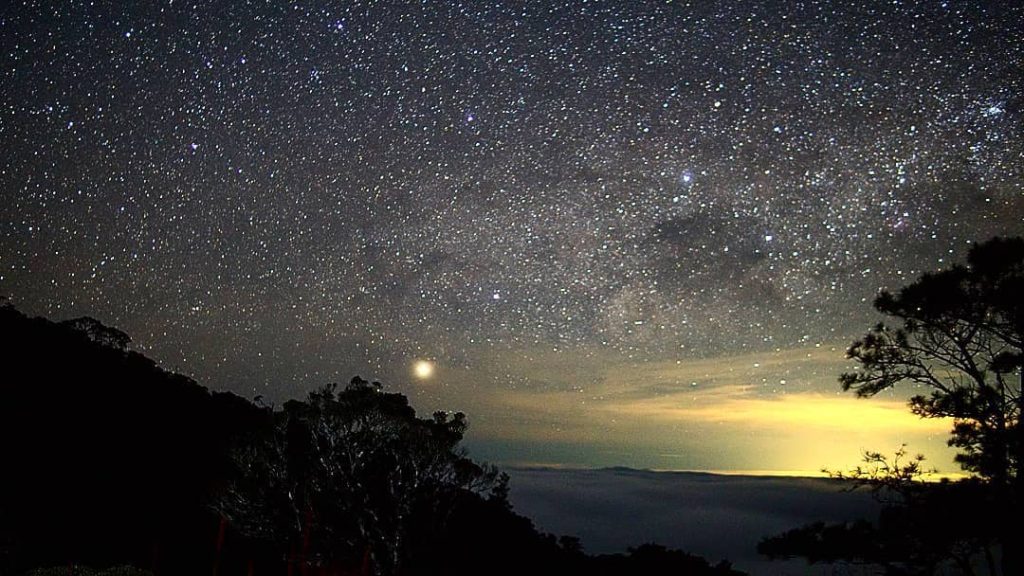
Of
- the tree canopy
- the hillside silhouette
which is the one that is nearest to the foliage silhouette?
the tree canopy

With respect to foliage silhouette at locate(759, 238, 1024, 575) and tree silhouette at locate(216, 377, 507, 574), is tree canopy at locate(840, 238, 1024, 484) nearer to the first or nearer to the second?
foliage silhouette at locate(759, 238, 1024, 575)

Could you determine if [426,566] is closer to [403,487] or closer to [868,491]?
[403,487]

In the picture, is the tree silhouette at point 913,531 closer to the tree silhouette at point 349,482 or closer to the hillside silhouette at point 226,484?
the hillside silhouette at point 226,484

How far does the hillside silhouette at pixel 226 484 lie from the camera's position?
1731cm

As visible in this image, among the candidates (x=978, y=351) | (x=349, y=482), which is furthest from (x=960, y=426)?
(x=349, y=482)

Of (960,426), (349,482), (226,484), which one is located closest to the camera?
(960,426)

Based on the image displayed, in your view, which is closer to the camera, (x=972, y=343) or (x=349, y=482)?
(x=972, y=343)

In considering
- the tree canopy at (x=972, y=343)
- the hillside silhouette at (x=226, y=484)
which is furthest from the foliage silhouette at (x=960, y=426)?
the hillside silhouette at (x=226, y=484)

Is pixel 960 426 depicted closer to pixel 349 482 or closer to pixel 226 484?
pixel 349 482

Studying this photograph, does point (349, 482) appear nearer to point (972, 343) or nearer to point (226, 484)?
point (226, 484)

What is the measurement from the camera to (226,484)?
20125 millimetres

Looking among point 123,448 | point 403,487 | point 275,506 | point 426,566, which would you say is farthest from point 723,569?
point 123,448

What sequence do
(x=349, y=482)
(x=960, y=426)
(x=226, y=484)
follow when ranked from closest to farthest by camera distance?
(x=960, y=426) < (x=349, y=482) < (x=226, y=484)

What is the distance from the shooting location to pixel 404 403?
28141 mm
